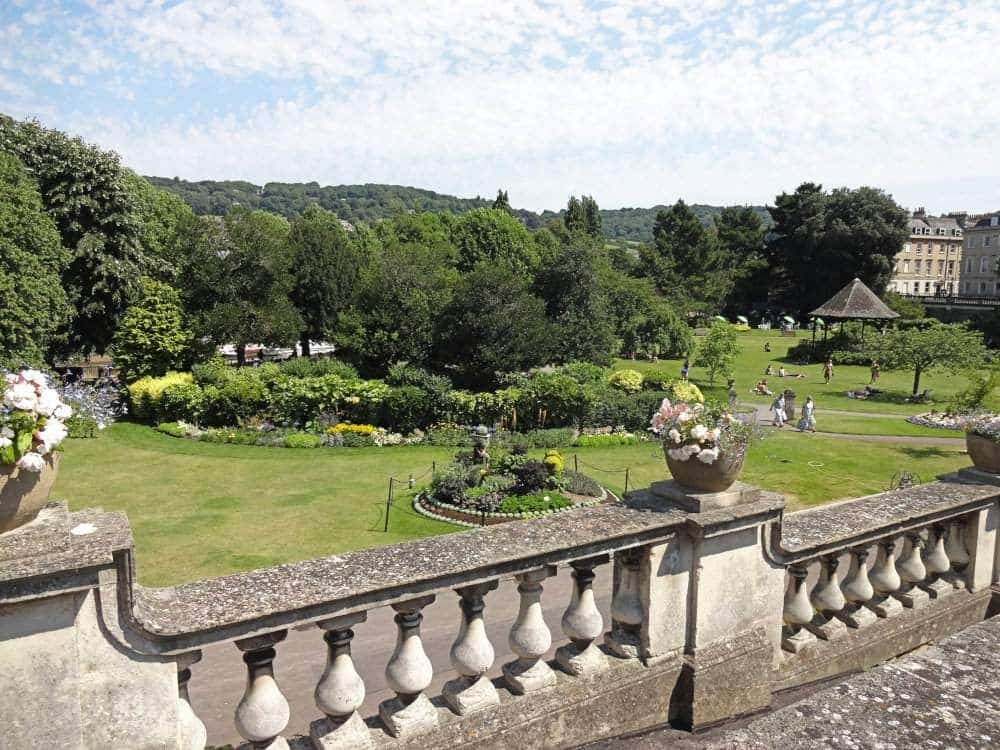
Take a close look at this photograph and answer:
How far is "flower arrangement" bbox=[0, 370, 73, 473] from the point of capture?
3.14 meters

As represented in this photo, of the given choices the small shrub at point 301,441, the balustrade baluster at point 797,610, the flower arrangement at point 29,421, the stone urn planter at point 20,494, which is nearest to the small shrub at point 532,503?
the small shrub at point 301,441

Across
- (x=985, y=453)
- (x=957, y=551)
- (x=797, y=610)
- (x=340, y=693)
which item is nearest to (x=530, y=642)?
(x=340, y=693)

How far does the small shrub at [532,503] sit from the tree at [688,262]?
50.4m

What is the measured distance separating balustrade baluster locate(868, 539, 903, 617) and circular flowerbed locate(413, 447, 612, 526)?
10.7 metres

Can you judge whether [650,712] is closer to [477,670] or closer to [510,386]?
[477,670]

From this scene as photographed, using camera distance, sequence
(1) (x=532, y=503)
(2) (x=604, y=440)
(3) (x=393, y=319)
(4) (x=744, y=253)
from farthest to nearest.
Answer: (4) (x=744, y=253)
(3) (x=393, y=319)
(2) (x=604, y=440)
(1) (x=532, y=503)

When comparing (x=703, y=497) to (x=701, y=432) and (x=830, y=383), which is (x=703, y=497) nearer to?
(x=701, y=432)

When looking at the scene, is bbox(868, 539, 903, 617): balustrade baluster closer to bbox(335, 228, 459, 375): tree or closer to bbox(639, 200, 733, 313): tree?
bbox(335, 228, 459, 375): tree

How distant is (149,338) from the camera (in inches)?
1200

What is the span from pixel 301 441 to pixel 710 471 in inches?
831

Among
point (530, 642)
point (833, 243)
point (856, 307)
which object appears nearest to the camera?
point (530, 642)

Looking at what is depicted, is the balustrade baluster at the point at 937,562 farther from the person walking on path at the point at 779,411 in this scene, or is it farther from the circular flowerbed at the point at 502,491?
the person walking on path at the point at 779,411

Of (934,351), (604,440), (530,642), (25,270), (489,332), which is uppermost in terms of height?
(25,270)

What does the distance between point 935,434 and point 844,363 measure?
20595mm
